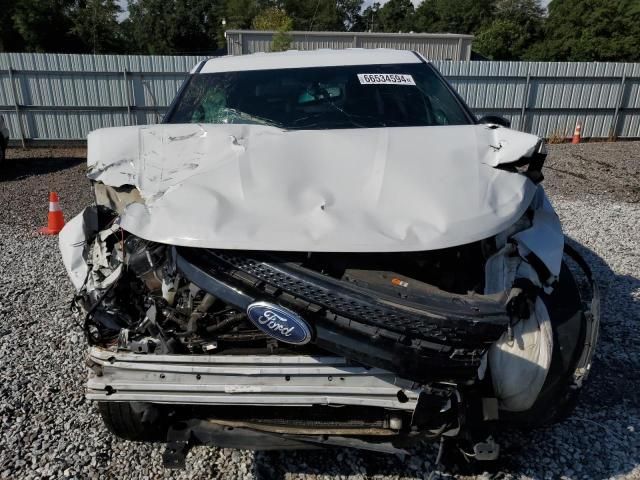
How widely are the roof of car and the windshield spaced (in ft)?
0.27

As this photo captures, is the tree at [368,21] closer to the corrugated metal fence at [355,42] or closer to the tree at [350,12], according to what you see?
the tree at [350,12]

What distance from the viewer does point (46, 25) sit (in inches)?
1270

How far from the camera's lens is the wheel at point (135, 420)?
2104 millimetres

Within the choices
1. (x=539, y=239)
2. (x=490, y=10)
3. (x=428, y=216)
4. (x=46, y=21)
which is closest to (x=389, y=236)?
(x=428, y=216)

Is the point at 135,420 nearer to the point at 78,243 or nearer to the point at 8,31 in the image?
the point at 78,243

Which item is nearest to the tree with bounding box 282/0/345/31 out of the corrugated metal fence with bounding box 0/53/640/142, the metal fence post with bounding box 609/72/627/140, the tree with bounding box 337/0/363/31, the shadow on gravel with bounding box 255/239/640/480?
the tree with bounding box 337/0/363/31

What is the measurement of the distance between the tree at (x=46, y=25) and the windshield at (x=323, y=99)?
34834 millimetres

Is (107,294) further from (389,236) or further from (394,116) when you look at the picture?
(394,116)

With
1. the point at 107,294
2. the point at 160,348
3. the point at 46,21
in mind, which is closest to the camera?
the point at 160,348

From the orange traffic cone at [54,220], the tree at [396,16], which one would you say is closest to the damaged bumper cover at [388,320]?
the orange traffic cone at [54,220]

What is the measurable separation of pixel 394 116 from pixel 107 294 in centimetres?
200

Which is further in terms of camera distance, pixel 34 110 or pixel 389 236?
pixel 34 110

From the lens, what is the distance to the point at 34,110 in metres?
11.6

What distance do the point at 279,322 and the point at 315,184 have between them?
2.11 ft
